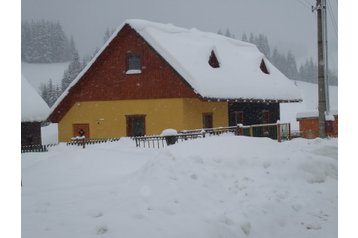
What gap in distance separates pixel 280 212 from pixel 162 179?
1.34 m

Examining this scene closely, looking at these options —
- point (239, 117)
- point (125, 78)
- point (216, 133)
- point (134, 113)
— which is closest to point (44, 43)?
point (125, 78)

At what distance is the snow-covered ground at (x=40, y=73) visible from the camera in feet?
13.2

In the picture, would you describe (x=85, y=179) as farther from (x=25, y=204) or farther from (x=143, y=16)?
(x=143, y=16)

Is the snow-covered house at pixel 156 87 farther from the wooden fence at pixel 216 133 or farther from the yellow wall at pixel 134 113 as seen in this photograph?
the wooden fence at pixel 216 133

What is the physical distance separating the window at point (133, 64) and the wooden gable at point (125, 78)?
6cm

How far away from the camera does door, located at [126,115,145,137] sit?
5941mm

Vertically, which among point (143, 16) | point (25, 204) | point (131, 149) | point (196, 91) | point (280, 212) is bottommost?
point (280, 212)

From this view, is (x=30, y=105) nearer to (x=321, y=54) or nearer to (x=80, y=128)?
(x=80, y=128)

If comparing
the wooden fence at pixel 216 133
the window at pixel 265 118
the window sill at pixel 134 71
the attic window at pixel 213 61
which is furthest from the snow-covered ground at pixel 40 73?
the window at pixel 265 118

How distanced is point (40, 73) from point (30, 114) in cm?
46

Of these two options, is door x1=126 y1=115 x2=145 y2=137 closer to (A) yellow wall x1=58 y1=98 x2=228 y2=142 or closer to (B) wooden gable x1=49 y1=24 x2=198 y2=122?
(A) yellow wall x1=58 y1=98 x2=228 y2=142
